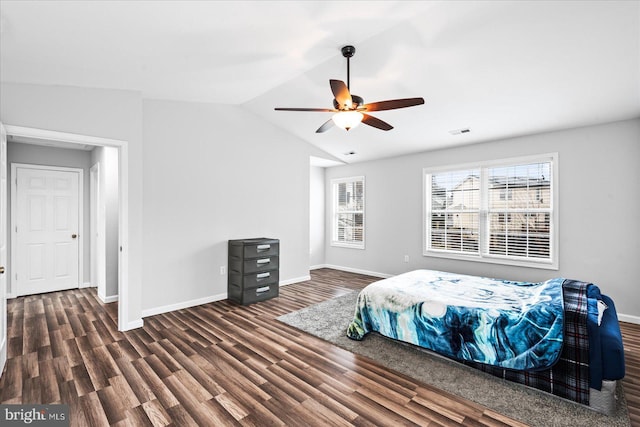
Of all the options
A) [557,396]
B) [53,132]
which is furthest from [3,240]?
[557,396]

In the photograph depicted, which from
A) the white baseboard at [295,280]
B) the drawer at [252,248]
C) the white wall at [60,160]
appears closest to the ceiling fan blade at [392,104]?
the drawer at [252,248]

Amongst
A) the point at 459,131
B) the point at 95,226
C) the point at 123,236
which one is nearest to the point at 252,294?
the point at 123,236

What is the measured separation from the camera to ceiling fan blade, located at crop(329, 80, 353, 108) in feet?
7.66

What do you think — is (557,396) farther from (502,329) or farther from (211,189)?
(211,189)

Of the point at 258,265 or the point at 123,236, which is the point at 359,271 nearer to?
the point at 258,265

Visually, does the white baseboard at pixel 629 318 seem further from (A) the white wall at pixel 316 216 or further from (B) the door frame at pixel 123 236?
(B) the door frame at pixel 123 236

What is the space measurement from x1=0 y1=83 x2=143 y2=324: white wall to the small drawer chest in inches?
48.8

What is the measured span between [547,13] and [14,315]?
6.36 metres

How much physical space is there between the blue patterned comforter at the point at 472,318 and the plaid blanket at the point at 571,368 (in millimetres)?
60

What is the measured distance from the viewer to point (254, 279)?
14.3 feet

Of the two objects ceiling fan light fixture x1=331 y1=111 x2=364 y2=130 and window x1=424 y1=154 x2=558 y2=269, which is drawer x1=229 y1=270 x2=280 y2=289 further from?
window x1=424 y1=154 x2=558 y2=269

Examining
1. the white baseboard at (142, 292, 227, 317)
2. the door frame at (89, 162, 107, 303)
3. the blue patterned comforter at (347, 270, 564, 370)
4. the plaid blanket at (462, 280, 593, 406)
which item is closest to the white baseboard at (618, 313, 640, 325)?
the blue patterned comforter at (347, 270, 564, 370)

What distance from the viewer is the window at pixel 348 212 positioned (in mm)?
6492

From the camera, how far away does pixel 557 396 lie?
7.02 feet
